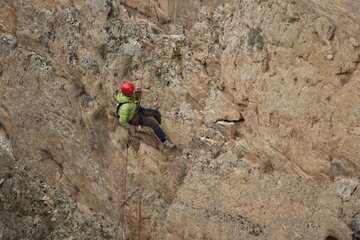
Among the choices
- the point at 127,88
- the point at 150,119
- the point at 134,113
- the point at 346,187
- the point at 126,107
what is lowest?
the point at 150,119

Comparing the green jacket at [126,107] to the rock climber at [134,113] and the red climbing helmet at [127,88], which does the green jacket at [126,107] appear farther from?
the red climbing helmet at [127,88]

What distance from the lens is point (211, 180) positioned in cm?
1334

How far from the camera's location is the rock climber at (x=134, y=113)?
44.8ft

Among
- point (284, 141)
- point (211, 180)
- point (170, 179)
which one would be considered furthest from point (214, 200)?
point (284, 141)

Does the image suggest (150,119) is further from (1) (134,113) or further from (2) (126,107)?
(2) (126,107)

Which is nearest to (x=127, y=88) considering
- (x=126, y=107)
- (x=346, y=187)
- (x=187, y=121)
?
(x=126, y=107)

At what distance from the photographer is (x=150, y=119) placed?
1399 centimetres

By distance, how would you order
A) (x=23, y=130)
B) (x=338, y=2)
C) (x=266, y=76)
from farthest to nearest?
1. (x=23, y=130)
2. (x=266, y=76)
3. (x=338, y=2)

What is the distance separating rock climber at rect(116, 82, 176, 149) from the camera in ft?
44.8

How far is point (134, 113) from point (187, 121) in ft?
3.95

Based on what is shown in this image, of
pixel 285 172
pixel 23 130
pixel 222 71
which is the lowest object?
pixel 23 130

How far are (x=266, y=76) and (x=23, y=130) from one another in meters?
8.01

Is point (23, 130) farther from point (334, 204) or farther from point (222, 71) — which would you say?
point (334, 204)

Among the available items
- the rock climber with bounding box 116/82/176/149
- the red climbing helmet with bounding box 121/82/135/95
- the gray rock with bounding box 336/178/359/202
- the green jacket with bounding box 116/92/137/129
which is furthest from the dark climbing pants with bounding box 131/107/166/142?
the gray rock with bounding box 336/178/359/202
